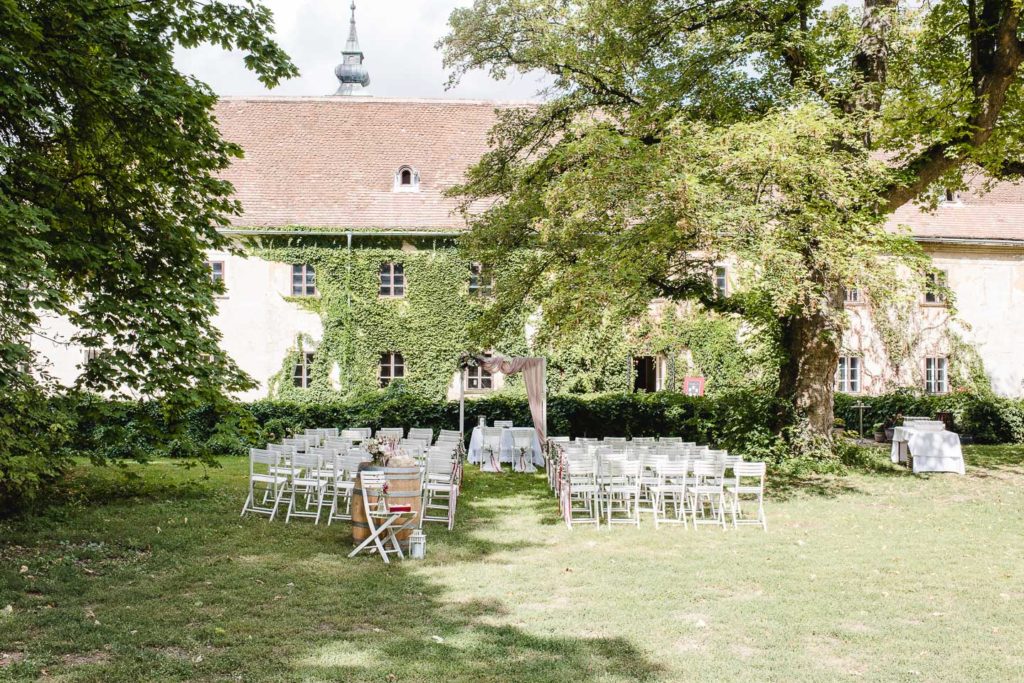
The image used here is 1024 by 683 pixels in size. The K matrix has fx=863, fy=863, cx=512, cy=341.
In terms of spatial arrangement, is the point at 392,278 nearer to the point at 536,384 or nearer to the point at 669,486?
the point at 536,384

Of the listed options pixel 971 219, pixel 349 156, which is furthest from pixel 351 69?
pixel 971 219

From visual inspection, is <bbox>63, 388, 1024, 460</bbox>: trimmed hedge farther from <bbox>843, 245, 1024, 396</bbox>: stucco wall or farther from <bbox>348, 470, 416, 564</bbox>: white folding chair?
<bbox>348, 470, 416, 564</bbox>: white folding chair

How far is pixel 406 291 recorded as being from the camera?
87.8 ft

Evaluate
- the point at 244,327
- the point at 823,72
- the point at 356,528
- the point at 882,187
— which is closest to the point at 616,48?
the point at 823,72

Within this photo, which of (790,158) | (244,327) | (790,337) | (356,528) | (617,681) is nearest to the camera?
(617,681)

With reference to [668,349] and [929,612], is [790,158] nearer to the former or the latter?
[929,612]

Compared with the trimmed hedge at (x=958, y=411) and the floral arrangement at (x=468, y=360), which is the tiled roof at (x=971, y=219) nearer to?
the trimmed hedge at (x=958, y=411)

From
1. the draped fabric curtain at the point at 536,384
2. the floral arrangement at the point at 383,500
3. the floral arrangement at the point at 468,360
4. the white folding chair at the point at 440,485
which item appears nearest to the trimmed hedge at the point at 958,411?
the draped fabric curtain at the point at 536,384

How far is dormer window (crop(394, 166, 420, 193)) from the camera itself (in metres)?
28.5

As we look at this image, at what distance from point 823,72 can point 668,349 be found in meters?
12.5

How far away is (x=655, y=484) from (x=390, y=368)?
15523 mm

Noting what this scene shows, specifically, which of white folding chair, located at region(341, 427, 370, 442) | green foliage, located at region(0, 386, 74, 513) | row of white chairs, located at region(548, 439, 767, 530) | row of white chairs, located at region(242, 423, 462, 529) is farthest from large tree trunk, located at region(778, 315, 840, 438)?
green foliage, located at region(0, 386, 74, 513)

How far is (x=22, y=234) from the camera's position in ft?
27.9

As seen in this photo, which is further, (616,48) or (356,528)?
(616,48)
